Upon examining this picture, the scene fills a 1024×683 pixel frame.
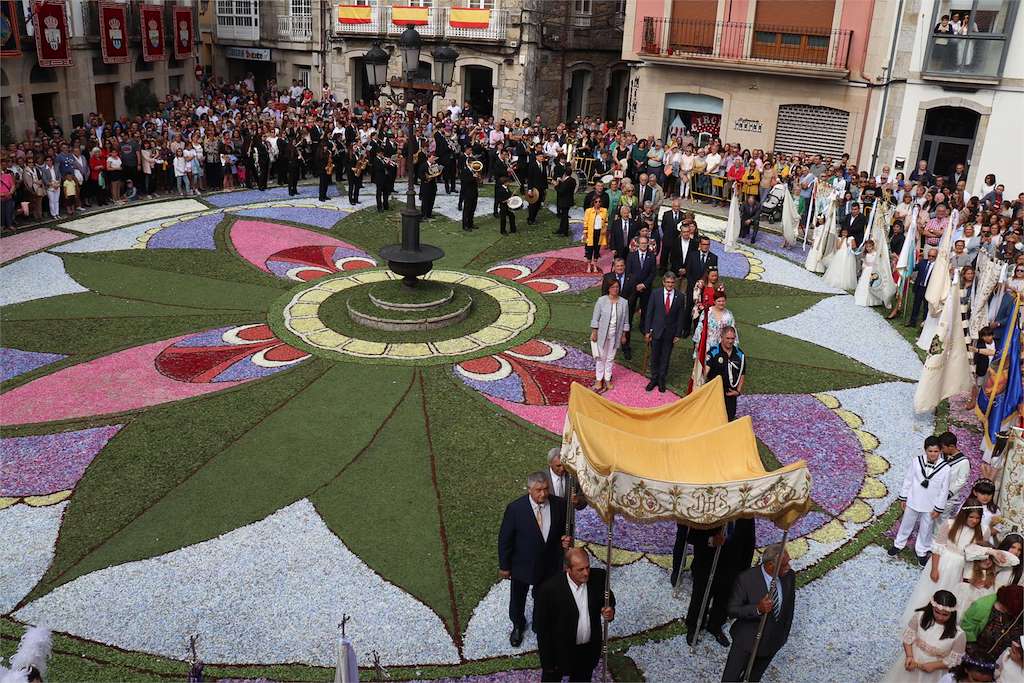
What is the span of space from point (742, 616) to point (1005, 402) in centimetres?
659

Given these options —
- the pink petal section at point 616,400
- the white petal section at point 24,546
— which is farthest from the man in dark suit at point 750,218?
the white petal section at point 24,546

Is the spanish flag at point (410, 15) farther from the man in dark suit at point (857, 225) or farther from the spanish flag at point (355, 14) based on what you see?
the man in dark suit at point (857, 225)

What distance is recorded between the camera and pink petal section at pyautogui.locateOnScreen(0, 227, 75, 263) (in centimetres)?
1955

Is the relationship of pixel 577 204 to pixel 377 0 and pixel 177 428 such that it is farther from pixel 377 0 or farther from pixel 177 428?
pixel 377 0

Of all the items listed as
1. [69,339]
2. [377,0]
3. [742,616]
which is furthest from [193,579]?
[377,0]

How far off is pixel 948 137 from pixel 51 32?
2945cm

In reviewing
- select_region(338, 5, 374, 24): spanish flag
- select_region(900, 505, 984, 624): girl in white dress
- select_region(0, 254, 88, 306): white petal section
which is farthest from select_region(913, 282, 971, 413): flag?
select_region(338, 5, 374, 24): spanish flag

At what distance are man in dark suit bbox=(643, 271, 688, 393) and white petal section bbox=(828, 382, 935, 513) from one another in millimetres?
2791

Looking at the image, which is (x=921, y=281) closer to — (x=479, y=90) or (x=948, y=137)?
(x=948, y=137)

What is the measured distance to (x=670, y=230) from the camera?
19016 millimetres

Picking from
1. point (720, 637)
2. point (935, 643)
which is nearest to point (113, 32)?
point (720, 637)

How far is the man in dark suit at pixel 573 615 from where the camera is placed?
728cm

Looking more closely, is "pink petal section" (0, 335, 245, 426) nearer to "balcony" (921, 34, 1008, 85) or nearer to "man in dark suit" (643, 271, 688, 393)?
"man in dark suit" (643, 271, 688, 393)

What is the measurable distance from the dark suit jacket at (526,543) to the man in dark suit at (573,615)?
A: 743mm
